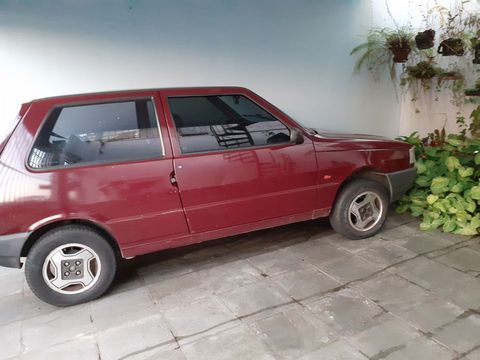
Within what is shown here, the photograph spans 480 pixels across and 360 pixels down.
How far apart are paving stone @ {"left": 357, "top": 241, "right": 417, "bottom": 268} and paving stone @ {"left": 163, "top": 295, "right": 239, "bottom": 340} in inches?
60.3

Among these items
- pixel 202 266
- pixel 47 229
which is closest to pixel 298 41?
pixel 202 266

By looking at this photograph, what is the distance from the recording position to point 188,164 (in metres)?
2.79

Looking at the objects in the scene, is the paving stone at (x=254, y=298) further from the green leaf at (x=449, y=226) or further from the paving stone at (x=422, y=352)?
the green leaf at (x=449, y=226)

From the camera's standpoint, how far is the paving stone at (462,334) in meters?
2.16

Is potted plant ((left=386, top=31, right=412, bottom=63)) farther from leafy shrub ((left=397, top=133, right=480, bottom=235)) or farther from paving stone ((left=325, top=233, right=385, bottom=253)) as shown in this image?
paving stone ((left=325, top=233, right=385, bottom=253))

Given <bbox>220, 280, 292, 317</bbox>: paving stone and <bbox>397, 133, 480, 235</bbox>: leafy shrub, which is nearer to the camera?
<bbox>220, 280, 292, 317</bbox>: paving stone

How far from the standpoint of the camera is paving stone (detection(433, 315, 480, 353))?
7.09 feet

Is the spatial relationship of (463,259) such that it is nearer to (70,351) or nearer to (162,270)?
(162,270)

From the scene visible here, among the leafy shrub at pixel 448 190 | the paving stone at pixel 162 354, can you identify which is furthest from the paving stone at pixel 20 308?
the leafy shrub at pixel 448 190

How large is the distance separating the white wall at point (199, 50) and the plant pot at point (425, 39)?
0.83 m

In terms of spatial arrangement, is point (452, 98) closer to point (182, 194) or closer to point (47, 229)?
point (182, 194)

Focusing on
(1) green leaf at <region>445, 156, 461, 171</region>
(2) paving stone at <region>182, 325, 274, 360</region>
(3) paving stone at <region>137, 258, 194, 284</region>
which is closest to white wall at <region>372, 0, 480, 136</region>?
(1) green leaf at <region>445, 156, 461, 171</region>

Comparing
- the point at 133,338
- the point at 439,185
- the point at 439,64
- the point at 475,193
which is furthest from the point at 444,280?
the point at 439,64

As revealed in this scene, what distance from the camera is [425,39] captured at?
489 centimetres
